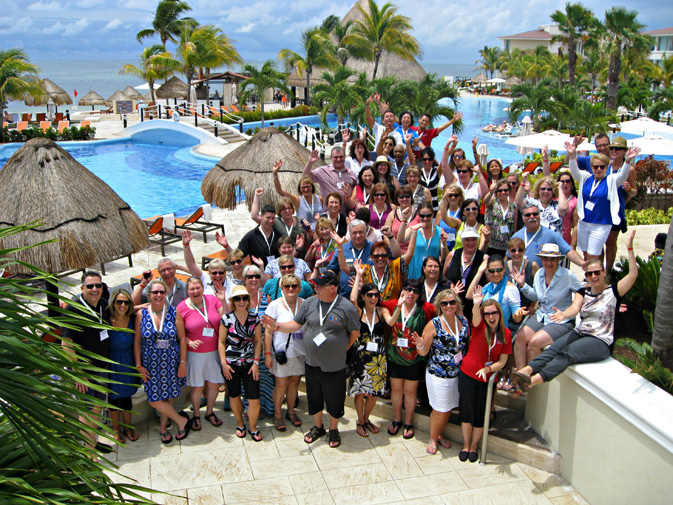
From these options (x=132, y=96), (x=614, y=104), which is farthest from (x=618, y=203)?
(x=132, y=96)

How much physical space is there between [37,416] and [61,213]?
602cm

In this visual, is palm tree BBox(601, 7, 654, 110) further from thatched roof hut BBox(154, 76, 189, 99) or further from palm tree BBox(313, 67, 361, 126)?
thatched roof hut BBox(154, 76, 189, 99)

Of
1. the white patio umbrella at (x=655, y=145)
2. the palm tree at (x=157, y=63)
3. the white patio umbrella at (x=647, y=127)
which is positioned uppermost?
the palm tree at (x=157, y=63)

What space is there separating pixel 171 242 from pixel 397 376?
22.9 ft

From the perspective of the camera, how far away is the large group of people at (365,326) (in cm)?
537

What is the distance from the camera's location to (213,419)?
6.24 metres

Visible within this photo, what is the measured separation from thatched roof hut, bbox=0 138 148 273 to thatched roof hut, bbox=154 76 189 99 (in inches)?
1192

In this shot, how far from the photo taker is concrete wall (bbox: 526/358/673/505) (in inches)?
176

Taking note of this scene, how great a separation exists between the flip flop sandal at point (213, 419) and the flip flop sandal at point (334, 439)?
123 centimetres

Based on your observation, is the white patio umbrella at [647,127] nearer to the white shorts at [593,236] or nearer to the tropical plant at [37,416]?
the white shorts at [593,236]

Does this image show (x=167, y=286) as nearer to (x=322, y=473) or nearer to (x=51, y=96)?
(x=322, y=473)

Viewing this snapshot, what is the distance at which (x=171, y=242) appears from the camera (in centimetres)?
1152

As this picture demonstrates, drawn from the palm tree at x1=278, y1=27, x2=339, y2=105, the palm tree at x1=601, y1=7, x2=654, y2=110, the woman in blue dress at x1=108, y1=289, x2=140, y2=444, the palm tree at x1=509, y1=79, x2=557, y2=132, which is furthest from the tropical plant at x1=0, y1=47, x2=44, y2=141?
the palm tree at x1=601, y1=7, x2=654, y2=110

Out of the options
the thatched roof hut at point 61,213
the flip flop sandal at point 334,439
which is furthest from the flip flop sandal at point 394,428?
the thatched roof hut at point 61,213
